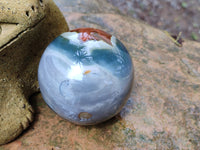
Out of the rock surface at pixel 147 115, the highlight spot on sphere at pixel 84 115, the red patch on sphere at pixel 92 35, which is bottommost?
the rock surface at pixel 147 115

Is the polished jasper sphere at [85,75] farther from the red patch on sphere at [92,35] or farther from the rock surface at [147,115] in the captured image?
the rock surface at [147,115]

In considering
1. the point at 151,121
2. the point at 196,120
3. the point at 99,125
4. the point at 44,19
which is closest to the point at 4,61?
the point at 44,19

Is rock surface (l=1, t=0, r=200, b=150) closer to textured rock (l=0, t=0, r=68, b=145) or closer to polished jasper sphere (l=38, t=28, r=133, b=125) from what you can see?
textured rock (l=0, t=0, r=68, b=145)

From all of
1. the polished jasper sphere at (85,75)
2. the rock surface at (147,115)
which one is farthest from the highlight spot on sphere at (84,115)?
the rock surface at (147,115)

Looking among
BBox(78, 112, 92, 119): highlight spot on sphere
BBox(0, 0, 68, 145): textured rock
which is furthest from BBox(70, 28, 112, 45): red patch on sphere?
BBox(78, 112, 92, 119): highlight spot on sphere

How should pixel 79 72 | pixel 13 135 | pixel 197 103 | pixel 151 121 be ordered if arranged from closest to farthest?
pixel 79 72
pixel 13 135
pixel 151 121
pixel 197 103

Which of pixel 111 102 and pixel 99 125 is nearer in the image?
pixel 111 102

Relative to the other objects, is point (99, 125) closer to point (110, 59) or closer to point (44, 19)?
point (110, 59)
